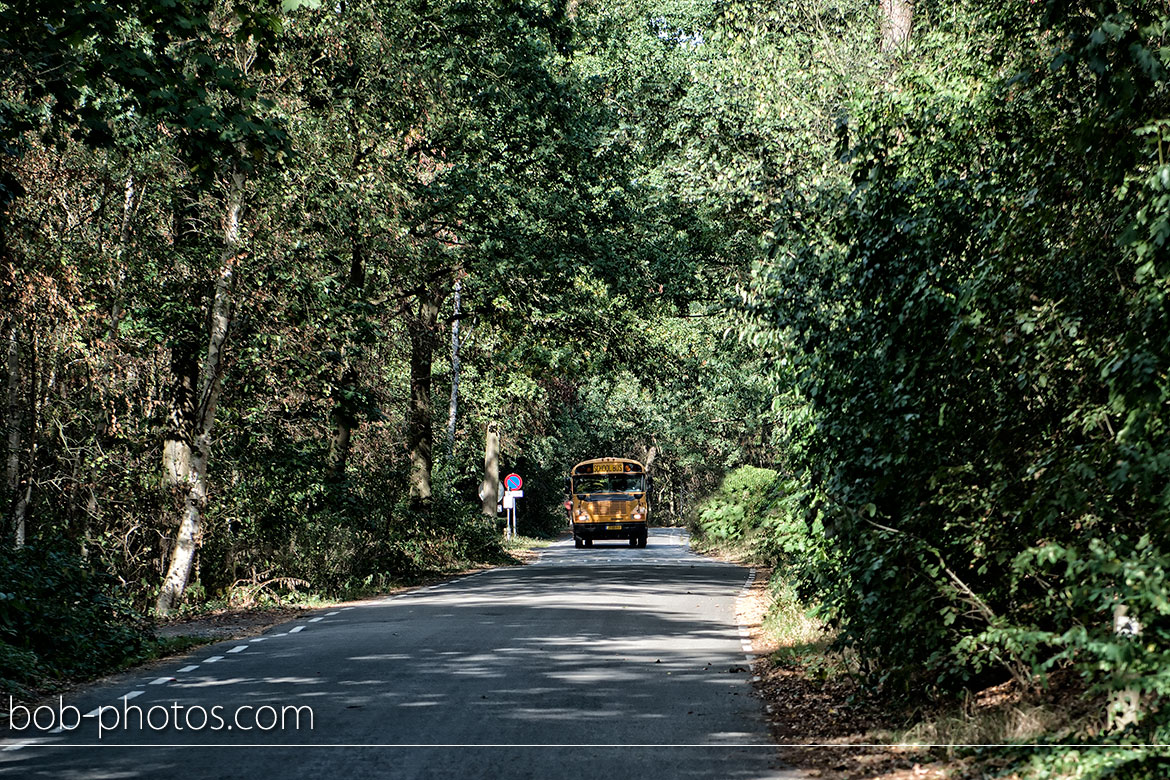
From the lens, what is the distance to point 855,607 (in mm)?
9086

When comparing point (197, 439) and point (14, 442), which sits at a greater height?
point (197, 439)

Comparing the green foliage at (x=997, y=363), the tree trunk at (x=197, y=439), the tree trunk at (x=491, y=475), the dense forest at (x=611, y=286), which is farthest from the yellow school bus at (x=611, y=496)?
the green foliage at (x=997, y=363)

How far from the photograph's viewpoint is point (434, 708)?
9.35 metres

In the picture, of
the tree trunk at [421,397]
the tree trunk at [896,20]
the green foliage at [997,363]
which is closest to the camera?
the green foliage at [997,363]

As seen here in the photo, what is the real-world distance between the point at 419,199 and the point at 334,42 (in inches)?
130

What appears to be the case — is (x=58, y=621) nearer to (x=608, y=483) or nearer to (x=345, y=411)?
(x=345, y=411)

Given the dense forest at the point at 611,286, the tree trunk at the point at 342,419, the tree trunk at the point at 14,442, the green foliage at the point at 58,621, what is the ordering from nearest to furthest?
the dense forest at the point at 611,286
the green foliage at the point at 58,621
the tree trunk at the point at 14,442
the tree trunk at the point at 342,419

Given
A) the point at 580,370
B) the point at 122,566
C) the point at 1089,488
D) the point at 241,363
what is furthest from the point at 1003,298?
the point at 580,370

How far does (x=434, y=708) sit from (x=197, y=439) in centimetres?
1176

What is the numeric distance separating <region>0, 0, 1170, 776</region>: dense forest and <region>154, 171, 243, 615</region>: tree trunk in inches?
2.3

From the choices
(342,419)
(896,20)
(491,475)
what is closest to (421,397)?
(342,419)

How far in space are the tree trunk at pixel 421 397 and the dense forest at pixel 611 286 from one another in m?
0.12

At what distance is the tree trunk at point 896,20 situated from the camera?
18469 mm

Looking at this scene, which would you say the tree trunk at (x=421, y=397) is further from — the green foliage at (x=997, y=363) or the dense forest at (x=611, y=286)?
→ the green foliage at (x=997, y=363)
